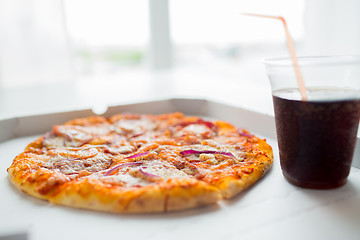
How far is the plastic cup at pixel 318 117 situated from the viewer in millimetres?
842

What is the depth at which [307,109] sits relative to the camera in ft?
2.77

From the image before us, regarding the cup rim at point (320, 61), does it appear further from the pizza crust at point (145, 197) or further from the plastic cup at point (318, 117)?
the pizza crust at point (145, 197)

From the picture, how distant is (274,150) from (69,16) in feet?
9.64

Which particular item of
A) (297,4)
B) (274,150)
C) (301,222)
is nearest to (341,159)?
(301,222)

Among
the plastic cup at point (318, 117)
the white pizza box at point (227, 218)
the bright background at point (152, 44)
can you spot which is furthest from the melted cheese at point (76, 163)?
the bright background at point (152, 44)

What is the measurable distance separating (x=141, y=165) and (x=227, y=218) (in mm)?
353

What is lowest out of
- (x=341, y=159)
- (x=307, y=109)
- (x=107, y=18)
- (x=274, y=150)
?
(x=274, y=150)

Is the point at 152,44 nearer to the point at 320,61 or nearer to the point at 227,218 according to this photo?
the point at 320,61

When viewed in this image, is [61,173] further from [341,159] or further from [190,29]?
[190,29]

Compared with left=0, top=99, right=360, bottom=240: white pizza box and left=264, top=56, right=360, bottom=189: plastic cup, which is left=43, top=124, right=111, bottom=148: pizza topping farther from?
left=264, top=56, right=360, bottom=189: plastic cup

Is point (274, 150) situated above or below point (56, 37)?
below

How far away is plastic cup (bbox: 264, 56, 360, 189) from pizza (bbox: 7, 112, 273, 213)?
6.5 inches

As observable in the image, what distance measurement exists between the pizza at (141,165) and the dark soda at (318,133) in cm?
16

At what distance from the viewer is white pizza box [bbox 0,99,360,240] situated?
2.57 ft
